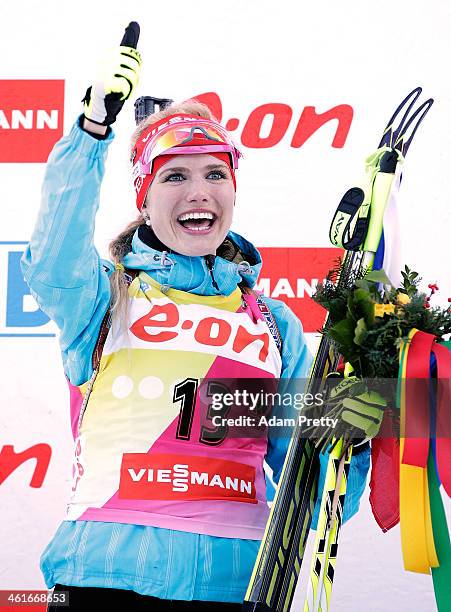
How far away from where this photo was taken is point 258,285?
2.65m

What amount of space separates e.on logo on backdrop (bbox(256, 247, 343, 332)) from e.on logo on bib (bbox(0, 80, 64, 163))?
0.67 metres

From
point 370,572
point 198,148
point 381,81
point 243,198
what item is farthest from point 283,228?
point 370,572

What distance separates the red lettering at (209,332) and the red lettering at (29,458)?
2.94ft

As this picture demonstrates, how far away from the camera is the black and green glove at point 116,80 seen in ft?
5.23

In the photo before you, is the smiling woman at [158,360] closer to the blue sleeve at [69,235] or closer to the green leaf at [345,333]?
the blue sleeve at [69,235]

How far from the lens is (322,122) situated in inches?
105

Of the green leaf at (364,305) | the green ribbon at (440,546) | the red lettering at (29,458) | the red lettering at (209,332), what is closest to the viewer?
the green ribbon at (440,546)

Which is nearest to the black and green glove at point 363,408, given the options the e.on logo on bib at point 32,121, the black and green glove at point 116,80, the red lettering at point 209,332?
the red lettering at point 209,332

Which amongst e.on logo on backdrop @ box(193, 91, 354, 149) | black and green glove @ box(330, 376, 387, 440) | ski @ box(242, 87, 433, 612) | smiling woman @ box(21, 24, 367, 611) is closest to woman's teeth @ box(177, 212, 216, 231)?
smiling woman @ box(21, 24, 367, 611)

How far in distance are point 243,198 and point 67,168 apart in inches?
41.7

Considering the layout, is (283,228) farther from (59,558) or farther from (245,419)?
(59,558)

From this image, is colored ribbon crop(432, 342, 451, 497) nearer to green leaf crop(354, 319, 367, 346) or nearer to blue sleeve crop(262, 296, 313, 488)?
green leaf crop(354, 319, 367, 346)

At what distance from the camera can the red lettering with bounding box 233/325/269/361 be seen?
191cm

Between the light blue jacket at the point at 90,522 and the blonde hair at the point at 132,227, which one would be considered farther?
the blonde hair at the point at 132,227
